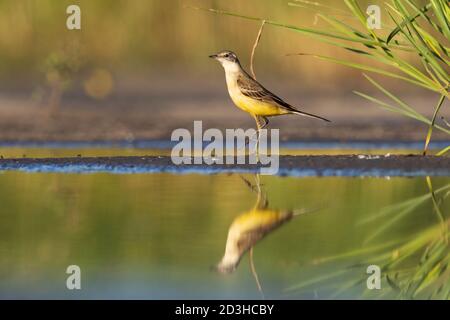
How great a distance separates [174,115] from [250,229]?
11.8 m

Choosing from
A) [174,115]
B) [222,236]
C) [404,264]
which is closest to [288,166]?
[222,236]

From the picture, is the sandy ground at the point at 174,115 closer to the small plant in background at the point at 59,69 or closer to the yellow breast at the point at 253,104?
the small plant in background at the point at 59,69

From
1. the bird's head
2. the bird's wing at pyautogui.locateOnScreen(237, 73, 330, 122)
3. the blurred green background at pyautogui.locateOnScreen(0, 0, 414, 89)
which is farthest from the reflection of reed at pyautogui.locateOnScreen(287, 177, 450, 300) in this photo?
the blurred green background at pyautogui.locateOnScreen(0, 0, 414, 89)

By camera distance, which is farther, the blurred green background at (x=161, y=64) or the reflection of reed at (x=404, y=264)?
the blurred green background at (x=161, y=64)

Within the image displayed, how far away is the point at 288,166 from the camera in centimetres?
1355

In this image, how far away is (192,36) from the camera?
23.9 metres

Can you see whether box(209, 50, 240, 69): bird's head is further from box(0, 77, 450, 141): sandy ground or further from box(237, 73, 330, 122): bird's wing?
box(0, 77, 450, 141): sandy ground

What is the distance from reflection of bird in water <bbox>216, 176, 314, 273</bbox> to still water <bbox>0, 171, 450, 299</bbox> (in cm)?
1

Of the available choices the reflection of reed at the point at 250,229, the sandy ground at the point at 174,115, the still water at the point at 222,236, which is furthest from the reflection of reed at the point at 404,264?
the sandy ground at the point at 174,115

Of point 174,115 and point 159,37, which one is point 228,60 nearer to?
point 174,115

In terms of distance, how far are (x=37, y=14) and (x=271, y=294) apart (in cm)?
1676

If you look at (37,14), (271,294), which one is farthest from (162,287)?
(37,14)

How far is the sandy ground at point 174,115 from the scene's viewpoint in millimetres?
18672

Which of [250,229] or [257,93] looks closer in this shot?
[250,229]
